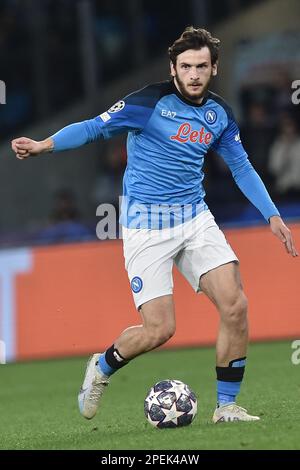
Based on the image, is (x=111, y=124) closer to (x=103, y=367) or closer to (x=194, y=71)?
(x=194, y=71)

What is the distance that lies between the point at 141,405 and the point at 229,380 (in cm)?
195

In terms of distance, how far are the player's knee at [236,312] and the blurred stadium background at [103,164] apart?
539 centimetres

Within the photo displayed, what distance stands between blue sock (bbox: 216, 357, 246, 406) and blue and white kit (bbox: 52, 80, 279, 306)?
588 millimetres

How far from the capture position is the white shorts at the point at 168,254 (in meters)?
7.75

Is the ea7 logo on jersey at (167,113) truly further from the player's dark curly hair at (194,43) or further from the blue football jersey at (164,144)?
the player's dark curly hair at (194,43)

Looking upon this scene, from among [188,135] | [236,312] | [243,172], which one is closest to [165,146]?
[188,135]

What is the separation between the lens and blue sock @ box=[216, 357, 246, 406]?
7777mm

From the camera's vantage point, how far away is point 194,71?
7.58 metres

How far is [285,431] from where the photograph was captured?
22.8 ft

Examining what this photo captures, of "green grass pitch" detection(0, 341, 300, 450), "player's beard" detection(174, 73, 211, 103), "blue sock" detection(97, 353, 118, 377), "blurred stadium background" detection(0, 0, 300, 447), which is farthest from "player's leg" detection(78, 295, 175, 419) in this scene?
"blurred stadium background" detection(0, 0, 300, 447)

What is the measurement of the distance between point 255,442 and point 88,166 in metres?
10.2

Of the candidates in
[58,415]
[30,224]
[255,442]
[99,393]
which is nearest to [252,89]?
[30,224]

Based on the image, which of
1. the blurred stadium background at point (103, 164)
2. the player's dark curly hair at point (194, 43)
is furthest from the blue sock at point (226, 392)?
the blurred stadium background at point (103, 164)

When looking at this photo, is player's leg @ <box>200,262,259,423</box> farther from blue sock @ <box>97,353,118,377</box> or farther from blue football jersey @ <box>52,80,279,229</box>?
blue sock @ <box>97,353,118,377</box>
